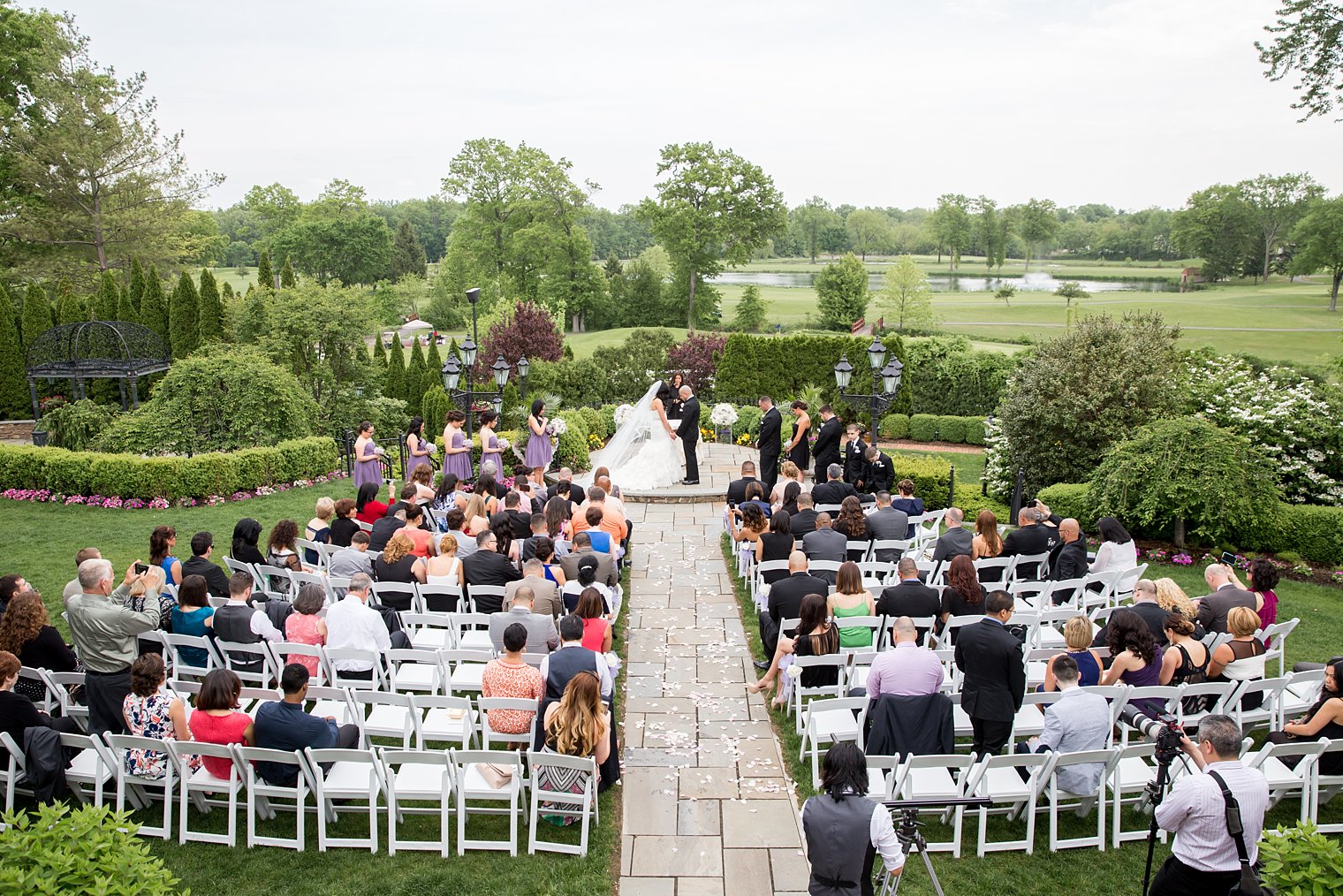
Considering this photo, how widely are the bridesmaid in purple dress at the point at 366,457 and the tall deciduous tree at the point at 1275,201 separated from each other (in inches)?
2265

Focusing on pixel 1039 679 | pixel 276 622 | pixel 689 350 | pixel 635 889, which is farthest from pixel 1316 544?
pixel 689 350

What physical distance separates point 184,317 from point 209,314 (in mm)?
904

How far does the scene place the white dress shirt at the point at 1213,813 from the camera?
4520 millimetres

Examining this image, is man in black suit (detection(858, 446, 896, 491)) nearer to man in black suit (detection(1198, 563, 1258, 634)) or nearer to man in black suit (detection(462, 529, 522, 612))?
man in black suit (detection(1198, 563, 1258, 634))

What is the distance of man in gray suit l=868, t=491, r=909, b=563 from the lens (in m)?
9.95

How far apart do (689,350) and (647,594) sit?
63.5 ft

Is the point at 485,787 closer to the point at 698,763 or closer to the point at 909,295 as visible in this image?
the point at 698,763

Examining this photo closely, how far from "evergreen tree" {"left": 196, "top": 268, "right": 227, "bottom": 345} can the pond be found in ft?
144

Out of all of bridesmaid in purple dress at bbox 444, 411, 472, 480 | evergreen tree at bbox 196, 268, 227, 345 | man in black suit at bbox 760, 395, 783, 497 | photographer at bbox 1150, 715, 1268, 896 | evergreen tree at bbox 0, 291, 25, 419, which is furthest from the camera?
evergreen tree at bbox 196, 268, 227, 345

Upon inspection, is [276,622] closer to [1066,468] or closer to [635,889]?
[635,889]

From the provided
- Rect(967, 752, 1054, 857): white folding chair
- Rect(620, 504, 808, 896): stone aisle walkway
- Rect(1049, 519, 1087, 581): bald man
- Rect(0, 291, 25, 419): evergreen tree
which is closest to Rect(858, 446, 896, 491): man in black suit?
Rect(620, 504, 808, 896): stone aisle walkway

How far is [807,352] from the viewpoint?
1065 inches

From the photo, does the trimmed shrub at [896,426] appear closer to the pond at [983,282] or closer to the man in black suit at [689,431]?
the man in black suit at [689,431]

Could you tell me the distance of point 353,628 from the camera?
7.06 metres
